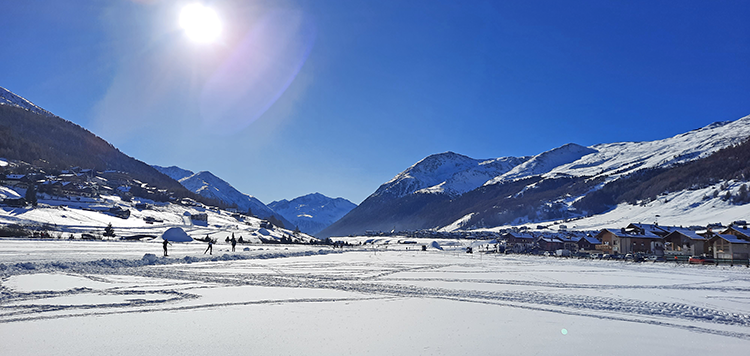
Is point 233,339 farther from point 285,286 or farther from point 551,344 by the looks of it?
point 285,286

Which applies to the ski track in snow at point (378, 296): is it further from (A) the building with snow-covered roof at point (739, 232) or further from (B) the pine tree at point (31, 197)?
(B) the pine tree at point (31, 197)

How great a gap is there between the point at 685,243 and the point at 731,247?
10.6 meters

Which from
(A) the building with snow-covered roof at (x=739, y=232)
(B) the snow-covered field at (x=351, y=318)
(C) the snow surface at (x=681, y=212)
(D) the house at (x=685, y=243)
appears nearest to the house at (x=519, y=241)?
(D) the house at (x=685, y=243)

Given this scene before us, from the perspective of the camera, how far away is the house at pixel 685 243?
6519 cm

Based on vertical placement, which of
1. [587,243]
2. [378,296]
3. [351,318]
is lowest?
[587,243]

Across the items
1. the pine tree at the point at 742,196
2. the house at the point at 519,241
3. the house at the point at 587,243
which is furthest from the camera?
the pine tree at the point at 742,196

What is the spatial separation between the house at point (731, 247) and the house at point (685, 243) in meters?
4.85

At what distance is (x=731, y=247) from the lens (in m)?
57.5

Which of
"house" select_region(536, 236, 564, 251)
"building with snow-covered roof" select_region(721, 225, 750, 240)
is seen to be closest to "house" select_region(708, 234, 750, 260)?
"building with snow-covered roof" select_region(721, 225, 750, 240)

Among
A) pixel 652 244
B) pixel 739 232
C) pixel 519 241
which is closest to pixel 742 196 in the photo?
pixel 652 244

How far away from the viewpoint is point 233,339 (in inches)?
384

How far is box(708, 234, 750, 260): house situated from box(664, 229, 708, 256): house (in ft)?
15.9

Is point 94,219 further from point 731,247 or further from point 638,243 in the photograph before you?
point 731,247

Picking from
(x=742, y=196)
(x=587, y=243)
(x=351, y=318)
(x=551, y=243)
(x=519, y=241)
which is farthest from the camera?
(x=742, y=196)
